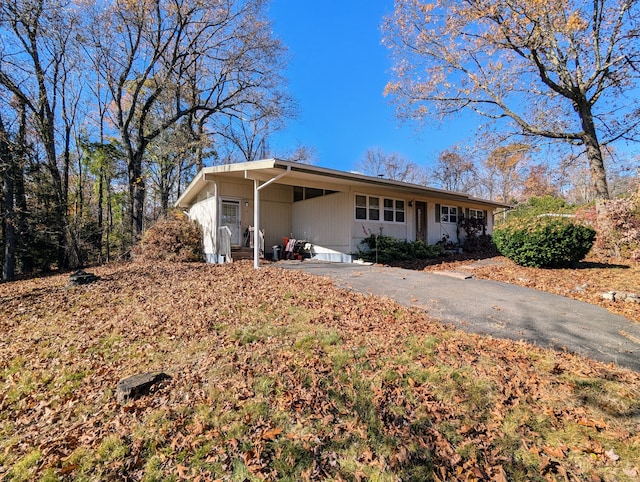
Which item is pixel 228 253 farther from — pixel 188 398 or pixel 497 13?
pixel 497 13

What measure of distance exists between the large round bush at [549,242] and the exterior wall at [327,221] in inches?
218

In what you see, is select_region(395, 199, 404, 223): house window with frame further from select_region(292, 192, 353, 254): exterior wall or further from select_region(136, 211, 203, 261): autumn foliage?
select_region(136, 211, 203, 261): autumn foliage

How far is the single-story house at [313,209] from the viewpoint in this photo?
1073cm

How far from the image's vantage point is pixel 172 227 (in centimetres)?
1184

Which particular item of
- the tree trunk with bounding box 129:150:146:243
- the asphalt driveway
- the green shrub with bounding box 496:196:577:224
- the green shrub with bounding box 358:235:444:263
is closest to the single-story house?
the green shrub with bounding box 358:235:444:263

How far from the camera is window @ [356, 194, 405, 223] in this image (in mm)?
11734

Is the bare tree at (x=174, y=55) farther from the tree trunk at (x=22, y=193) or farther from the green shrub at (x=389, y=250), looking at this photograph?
the green shrub at (x=389, y=250)

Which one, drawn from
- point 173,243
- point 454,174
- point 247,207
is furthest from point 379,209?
point 454,174

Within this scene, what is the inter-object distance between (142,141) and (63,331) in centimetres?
1328

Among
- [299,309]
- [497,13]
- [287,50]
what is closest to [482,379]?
[299,309]

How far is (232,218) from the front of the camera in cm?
1196

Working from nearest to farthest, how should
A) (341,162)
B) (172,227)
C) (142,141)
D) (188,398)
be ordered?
(188,398) → (172,227) → (142,141) → (341,162)

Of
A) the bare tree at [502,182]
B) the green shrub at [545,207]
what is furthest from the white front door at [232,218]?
the bare tree at [502,182]

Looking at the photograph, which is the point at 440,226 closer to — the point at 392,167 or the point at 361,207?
the point at 361,207
